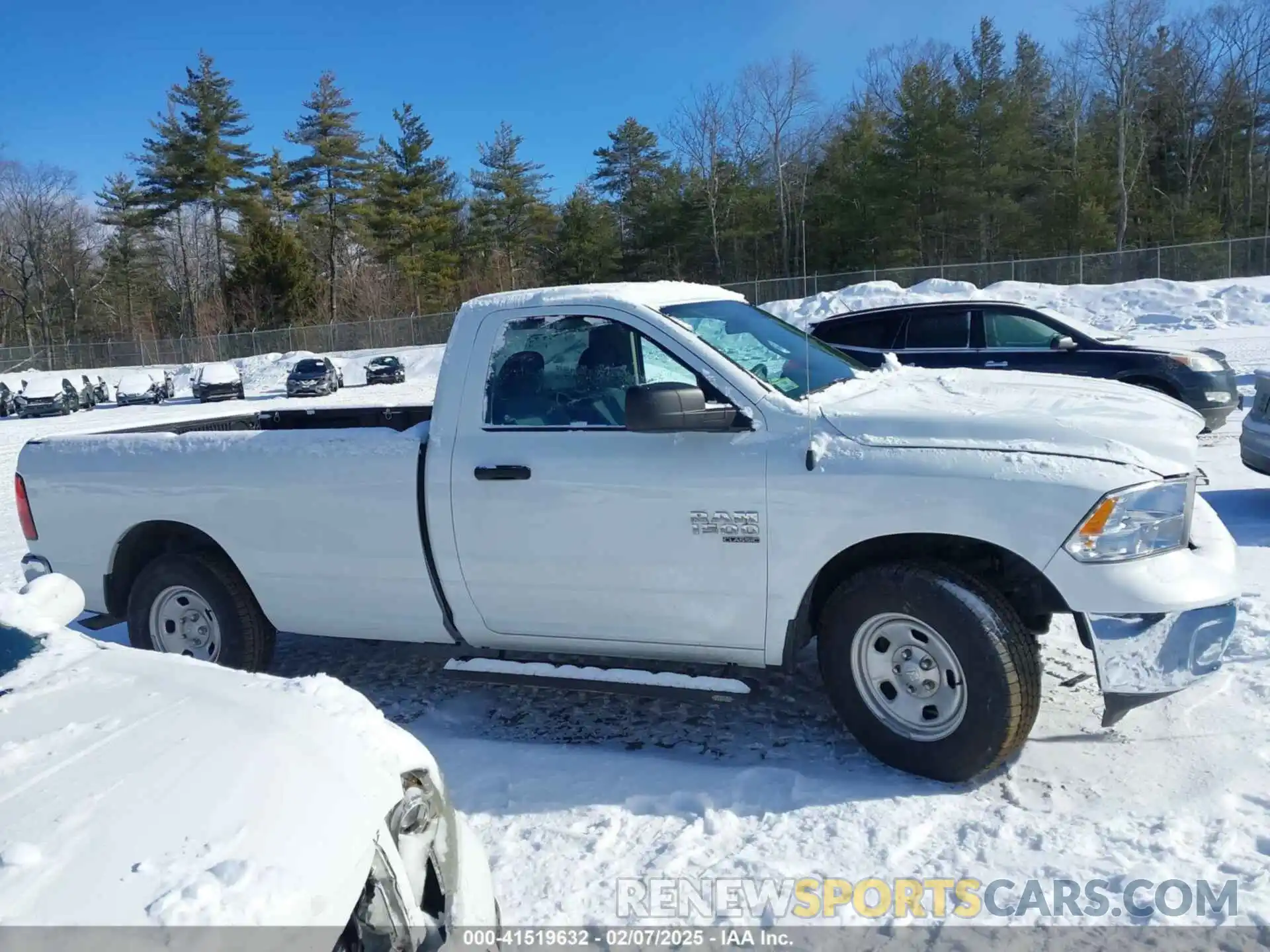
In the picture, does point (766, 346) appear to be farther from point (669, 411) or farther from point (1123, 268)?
point (1123, 268)

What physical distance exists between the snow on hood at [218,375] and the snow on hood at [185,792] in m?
37.2

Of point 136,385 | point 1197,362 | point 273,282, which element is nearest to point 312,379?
point 136,385

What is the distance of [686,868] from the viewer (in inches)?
134

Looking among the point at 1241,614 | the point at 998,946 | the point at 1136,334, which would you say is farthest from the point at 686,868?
the point at 1136,334

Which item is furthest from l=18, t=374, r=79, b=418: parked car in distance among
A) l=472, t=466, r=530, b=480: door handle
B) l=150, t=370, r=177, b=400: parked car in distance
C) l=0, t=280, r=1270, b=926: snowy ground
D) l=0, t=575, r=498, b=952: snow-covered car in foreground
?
l=0, t=575, r=498, b=952: snow-covered car in foreground

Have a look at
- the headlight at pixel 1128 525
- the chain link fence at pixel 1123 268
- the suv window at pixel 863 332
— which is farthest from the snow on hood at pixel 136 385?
the headlight at pixel 1128 525

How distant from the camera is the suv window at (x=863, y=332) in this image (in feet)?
38.3

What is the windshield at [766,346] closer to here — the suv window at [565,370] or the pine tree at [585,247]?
the suv window at [565,370]

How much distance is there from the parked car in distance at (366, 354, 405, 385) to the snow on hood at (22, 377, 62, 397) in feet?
36.0

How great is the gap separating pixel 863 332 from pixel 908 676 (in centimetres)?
860

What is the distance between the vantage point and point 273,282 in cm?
5538

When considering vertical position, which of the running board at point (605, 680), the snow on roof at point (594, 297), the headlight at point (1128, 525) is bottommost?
the running board at point (605, 680)

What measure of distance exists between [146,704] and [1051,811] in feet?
10.2

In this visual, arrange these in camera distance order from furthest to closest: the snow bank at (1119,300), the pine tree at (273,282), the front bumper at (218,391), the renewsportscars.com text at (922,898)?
the pine tree at (273,282), the front bumper at (218,391), the snow bank at (1119,300), the renewsportscars.com text at (922,898)
